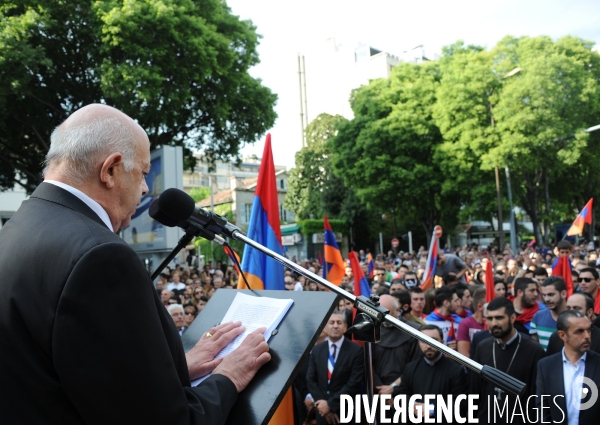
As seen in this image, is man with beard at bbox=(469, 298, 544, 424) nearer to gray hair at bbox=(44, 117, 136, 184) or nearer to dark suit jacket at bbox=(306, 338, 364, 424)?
dark suit jacket at bbox=(306, 338, 364, 424)

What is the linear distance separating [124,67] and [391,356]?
47.0ft

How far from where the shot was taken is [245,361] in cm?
192

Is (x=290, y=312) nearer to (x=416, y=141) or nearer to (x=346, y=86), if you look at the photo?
(x=416, y=141)

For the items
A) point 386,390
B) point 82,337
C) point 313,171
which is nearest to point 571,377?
point 386,390

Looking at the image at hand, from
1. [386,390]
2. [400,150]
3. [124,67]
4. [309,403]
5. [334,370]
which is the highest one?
[124,67]

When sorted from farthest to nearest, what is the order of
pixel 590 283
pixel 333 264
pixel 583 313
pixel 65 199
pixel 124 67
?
pixel 124 67 → pixel 333 264 → pixel 590 283 → pixel 583 313 → pixel 65 199

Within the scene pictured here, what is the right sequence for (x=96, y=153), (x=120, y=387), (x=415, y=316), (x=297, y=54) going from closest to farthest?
(x=120, y=387)
(x=96, y=153)
(x=415, y=316)
(x=297, y=54)

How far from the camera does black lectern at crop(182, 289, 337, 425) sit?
180 cm

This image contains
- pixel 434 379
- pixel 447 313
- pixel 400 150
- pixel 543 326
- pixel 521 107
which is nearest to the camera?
pixel 434 379

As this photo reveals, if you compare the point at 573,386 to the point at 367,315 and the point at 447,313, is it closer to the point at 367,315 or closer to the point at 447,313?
the point at 447,313

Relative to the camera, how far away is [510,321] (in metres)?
5.86

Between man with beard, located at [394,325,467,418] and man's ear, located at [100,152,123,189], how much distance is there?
15.1 ft

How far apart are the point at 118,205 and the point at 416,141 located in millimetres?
35761

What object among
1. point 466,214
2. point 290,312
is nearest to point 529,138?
point 466,214
